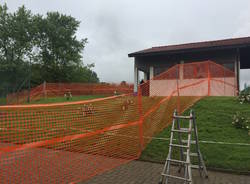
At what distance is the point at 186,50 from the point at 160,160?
34.0 ft

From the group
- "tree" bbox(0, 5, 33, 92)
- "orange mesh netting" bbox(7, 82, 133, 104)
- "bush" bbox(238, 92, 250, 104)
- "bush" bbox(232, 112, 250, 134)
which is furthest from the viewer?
"tree" bbox(0, 5, 33, 92)

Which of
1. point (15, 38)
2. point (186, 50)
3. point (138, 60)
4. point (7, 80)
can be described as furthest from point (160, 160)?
point (15, 38)

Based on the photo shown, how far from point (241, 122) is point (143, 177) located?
12.3 ft

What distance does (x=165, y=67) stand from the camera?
15492mm

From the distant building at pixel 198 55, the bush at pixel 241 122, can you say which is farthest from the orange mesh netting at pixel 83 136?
the distant building at pixel 198 55

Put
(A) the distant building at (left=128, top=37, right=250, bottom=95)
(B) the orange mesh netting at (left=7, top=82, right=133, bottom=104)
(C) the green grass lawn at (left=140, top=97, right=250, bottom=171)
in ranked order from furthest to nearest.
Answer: (B) the orange mesh netting at (left=7, top=82, right=133, bottom=104)
(A) the distant building at (left=128, top=37, right=250, bottom=95)
(C) the green grass lawn at (left=140, top=97, right=250, bottom=171)

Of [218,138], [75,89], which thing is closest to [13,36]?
[75,89]

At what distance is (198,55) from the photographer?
14.7 meters

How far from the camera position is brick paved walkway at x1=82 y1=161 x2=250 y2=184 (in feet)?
14.0

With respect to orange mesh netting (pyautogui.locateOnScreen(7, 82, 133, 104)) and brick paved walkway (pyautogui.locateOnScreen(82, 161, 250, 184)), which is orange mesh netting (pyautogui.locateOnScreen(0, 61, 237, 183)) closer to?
brick paved walkway (pyautogui.locateOnScreen(82, 161, 250, 184))

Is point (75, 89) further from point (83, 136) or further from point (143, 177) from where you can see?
point (143, 177)

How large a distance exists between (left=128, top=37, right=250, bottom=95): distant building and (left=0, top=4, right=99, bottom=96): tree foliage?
22214 millimetres

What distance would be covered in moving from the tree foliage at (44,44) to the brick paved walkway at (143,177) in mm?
30765

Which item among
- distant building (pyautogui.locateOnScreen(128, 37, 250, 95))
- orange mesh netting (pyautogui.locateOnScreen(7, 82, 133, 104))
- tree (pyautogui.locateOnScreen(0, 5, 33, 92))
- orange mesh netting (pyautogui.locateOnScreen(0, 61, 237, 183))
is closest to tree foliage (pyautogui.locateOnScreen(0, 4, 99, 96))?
tree (pyautogui.locateOnScreen(0, 5, 33, 92))
